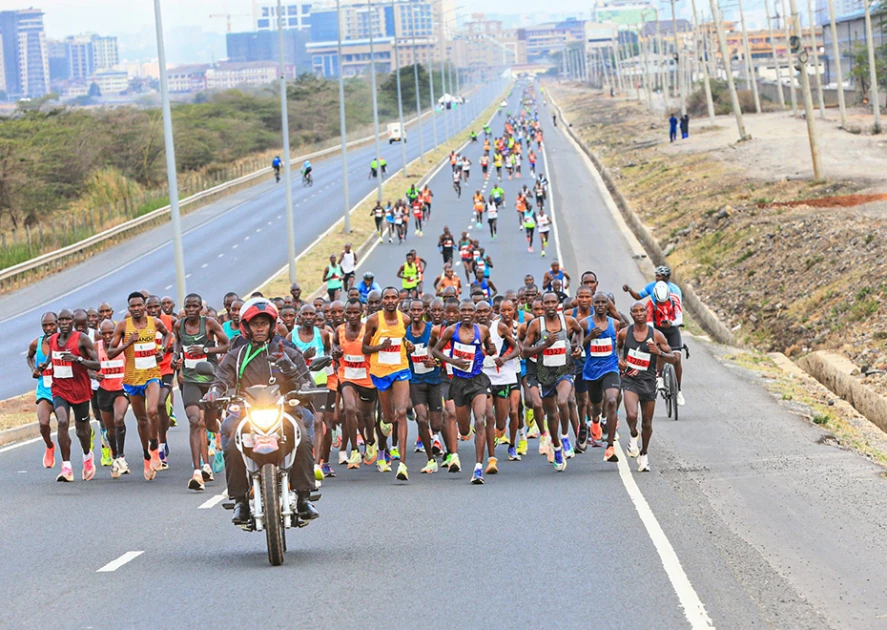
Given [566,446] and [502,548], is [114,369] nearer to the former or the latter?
[566,446]

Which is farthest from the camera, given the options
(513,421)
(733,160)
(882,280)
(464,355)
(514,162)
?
(514,162)

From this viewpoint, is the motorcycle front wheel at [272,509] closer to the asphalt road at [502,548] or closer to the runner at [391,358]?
the asphalt road at [502,548]

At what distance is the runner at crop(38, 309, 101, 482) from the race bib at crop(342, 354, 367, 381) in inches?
105

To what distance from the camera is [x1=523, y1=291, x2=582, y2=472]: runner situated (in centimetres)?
1595

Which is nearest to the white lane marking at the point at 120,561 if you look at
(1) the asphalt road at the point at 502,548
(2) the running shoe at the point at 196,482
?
(1) the asphalt road at the point at 502,548

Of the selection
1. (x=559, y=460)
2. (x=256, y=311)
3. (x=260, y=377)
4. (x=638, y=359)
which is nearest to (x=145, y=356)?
(x=559, y=460)

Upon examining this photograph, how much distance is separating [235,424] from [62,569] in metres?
1.84

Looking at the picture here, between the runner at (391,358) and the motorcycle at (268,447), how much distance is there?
4686mm

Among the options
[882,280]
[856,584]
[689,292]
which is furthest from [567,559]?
[689,292]

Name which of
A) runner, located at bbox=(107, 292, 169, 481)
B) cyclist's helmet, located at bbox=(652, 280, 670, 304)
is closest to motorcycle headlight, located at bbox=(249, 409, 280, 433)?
runner, located at bbox=(107, 292, 169, 481)

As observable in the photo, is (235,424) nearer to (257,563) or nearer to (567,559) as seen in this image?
(257,563)

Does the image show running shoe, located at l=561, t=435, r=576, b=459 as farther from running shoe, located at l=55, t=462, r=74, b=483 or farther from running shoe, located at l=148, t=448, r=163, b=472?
running shoe, located at l=55, t=462, r=74, b=483

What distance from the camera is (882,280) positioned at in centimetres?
2989

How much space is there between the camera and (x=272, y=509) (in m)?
10.3
